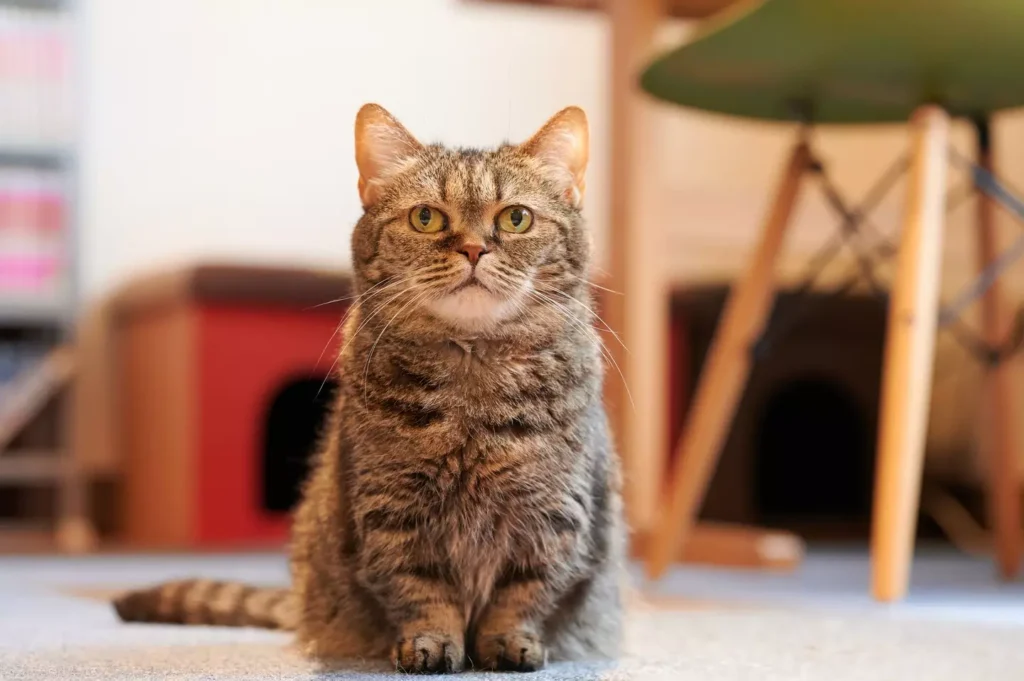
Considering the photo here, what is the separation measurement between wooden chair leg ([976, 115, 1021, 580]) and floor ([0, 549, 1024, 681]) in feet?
0.31

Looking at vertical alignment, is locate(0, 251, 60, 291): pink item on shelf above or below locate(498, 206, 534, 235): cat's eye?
below

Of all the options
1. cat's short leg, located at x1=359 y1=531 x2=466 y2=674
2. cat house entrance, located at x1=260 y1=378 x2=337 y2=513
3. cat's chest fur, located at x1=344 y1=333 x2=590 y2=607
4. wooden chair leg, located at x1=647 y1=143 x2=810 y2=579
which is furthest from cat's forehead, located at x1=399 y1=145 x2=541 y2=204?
cat house entrance, located at x1=260 y1=378 x2=337 y2=513

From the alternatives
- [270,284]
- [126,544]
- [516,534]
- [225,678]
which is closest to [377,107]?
[516,534]

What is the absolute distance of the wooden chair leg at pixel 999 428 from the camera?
1.78 metres

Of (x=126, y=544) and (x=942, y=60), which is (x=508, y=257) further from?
(x=126, y=544)

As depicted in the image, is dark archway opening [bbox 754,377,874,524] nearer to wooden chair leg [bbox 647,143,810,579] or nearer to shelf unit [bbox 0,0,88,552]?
wooden chair leg [bbox 647,143,810,579]

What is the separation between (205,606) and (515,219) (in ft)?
1.85

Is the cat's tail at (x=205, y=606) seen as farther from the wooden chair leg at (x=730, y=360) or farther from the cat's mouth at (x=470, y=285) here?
the wooden chair leg at (x=730, y=360)

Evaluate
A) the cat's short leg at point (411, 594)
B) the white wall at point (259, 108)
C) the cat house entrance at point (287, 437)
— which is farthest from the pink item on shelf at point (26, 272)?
the cat's short leg at point (411, 594)

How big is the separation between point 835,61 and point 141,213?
83.1 inches

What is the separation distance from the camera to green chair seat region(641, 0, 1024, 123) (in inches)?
48.6

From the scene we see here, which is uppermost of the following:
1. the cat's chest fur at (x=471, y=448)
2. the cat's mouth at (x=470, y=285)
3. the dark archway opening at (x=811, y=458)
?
the cat's mouth at (x=470, y=285)

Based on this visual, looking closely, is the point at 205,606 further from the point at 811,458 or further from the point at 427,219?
the point at 811,458

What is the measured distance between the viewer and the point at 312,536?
1081mm
